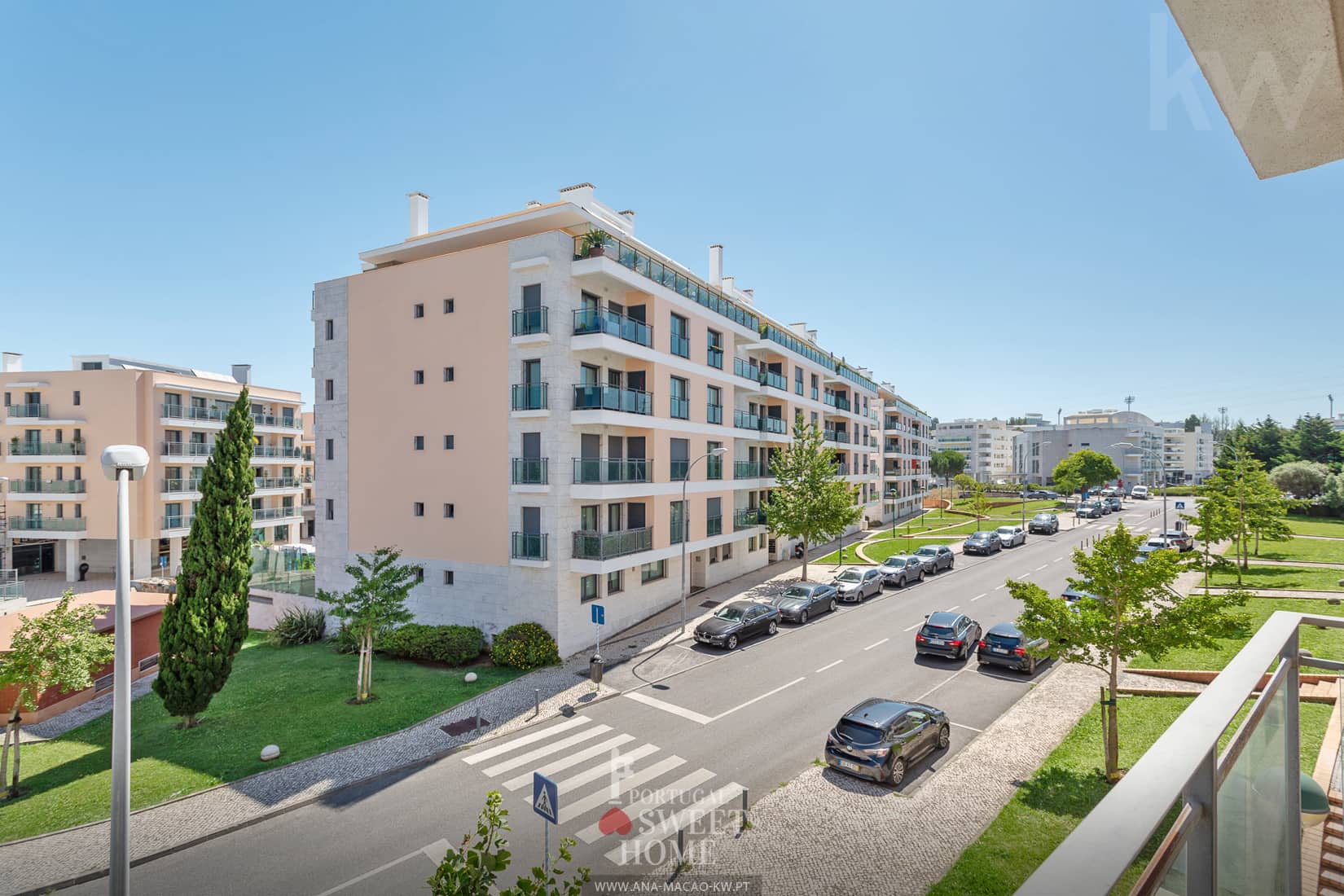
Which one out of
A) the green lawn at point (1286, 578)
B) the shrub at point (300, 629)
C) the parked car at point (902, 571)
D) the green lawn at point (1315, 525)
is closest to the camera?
the green lawn at point (1286, 578)

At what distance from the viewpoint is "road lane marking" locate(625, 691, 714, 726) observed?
17.3m

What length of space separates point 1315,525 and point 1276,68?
71.1m

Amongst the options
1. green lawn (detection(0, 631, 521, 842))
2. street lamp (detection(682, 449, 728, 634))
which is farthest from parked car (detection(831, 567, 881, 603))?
green lawn (detection(0, 631, 521, 842))

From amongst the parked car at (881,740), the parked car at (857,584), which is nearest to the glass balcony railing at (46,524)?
the parked car at (857,584)

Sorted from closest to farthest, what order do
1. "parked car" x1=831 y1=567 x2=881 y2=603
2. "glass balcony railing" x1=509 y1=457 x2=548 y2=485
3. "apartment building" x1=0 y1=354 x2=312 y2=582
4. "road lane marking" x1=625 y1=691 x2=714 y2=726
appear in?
"road lane marking" x1=625 y1=691 x2=714 y2=726, "glass balcony railing" x1=509 y1=457 x2=548 y2=485, "parked car" x1=831 y1=567 x2=881 y2=603, "apartment building" x1=0 y1=354 x2=312 y2=582

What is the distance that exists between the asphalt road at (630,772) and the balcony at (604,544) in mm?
4161

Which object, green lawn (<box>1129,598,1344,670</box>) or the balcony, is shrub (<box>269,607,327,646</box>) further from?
green lawn (<box>1129,598,1344,670</box>)

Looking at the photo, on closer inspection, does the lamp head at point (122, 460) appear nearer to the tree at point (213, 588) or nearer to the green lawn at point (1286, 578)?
the tree at point (213, 588)

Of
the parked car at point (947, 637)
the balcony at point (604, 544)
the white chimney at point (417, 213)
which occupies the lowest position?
the parked car at point (947, 637)

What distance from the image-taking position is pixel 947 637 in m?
21.2

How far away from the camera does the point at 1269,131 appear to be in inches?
88.7

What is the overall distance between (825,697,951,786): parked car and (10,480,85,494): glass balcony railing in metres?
53.1

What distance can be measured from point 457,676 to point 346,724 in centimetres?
411

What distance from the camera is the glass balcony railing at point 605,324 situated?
23438 mm
